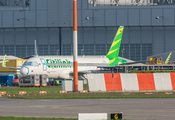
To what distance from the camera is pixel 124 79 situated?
1414 inches

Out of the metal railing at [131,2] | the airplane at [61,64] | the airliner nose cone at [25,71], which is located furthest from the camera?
the metal railing at [131,2]

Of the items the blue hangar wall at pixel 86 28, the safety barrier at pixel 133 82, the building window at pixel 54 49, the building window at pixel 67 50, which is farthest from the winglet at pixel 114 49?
the building window at pixel 54 49

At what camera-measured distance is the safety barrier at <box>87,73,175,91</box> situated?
3588 centimetres

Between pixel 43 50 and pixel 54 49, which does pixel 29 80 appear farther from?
pixel 43 50

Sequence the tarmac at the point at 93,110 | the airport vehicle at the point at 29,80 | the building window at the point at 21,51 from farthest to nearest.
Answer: the building window at the point at 21,51 → the airport vehicle at the point at 29,80 → the tarmac at the point at 93,110

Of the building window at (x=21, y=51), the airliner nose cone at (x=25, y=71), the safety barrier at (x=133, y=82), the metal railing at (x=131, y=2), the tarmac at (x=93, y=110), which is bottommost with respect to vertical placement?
the tarmac at (x=93, y=110)

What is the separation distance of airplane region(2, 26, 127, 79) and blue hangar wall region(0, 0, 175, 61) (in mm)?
37210

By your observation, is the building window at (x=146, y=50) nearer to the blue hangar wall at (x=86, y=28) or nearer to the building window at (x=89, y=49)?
the blue hangar wall at (x=86, y=28)

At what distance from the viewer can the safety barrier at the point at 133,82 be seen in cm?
3588

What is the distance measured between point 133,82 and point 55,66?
26.7 meters

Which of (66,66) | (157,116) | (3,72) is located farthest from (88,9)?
(157,116)

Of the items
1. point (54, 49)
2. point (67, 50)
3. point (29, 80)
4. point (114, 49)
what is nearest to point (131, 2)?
point (67, 50)

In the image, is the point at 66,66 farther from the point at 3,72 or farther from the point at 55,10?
the point at 55,10

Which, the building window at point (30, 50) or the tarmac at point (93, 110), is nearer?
the tarmac at point (93, 110)
